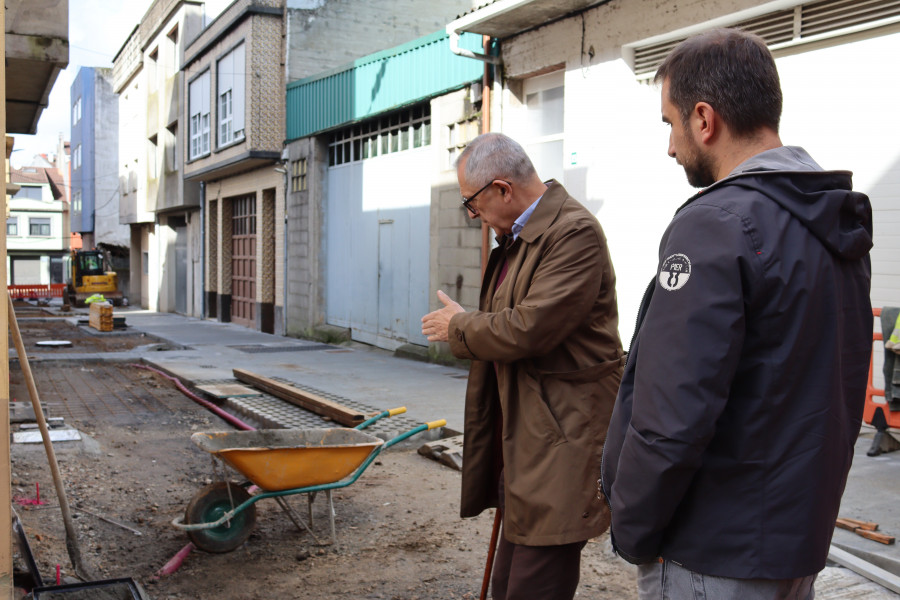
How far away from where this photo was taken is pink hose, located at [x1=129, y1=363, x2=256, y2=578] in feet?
14.6

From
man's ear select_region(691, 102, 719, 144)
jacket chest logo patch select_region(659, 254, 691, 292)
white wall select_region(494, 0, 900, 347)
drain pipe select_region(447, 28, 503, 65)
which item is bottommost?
jacket chest logo patch select_region(659, 254, 691, 292)

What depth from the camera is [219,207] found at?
23.0 m

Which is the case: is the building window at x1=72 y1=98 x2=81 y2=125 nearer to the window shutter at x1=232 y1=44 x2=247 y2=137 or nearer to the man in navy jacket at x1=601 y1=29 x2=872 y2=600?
the window shutter at x1=232 y1=44 x2=247 y2=137

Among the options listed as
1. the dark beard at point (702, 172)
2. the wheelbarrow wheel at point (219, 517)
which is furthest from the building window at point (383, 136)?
the dark beard at point (702, 172)

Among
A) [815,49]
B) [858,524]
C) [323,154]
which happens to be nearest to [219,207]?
[323,154]

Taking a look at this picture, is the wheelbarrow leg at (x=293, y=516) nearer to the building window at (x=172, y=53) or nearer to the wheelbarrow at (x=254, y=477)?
the wheelbarrow at (x=254, y=477)

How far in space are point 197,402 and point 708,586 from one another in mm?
9033

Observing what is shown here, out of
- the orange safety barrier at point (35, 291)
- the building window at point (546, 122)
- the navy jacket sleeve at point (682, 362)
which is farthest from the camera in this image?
the orange safety barrier at point (35, 291)

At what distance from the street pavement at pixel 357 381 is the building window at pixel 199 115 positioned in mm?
5958

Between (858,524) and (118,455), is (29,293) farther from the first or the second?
(858,524)

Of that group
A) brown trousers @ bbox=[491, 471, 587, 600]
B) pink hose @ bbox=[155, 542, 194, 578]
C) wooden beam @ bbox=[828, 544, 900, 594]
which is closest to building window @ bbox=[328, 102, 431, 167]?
pink hose @ bbox=[155, 542, 194, 578]

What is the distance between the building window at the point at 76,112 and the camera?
152 feet

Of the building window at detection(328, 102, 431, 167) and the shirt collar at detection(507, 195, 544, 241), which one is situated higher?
the building window at detection(328, 102, 431, 167)

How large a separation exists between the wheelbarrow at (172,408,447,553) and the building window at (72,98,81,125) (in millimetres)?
47380
